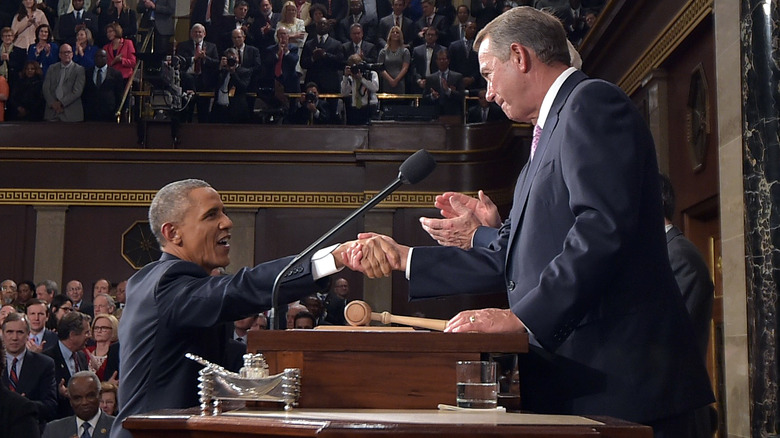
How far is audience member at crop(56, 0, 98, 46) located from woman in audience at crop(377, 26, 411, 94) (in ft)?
12.6

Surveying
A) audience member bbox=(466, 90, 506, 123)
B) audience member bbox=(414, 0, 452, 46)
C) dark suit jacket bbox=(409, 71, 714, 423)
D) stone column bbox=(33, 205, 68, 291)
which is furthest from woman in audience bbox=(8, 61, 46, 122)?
dark suit jacket bbox=(409, 71, 714, 423)

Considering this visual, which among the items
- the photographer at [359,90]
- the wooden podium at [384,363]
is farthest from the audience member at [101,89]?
the wooden podium at [384,363]

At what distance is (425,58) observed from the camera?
39.0ft

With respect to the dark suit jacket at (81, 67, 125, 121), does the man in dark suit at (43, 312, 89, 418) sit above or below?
below

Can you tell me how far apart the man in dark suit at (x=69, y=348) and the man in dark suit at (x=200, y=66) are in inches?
222

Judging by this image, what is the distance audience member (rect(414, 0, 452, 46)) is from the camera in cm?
1212

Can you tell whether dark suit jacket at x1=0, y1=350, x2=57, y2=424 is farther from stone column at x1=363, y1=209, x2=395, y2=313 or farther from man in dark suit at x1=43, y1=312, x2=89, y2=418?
stone column at x1=363, y1=209, x2=395, y2=313

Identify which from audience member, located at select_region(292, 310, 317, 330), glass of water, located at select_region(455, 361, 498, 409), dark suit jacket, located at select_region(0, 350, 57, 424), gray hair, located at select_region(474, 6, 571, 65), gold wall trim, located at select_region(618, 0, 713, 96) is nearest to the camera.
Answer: glass of water, located at select_region(455, 361, 498, 409)

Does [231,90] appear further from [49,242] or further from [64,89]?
[49,242]

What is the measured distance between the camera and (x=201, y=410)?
1.82m

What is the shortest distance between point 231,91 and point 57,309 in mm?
4282

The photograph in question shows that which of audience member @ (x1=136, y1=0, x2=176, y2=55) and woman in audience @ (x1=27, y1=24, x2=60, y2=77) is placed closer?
woman in audience @ (x1=27, y1=24, x2=60, y2=77)

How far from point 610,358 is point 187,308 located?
129cm

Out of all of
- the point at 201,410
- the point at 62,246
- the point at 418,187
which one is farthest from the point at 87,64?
the point at 201,410
